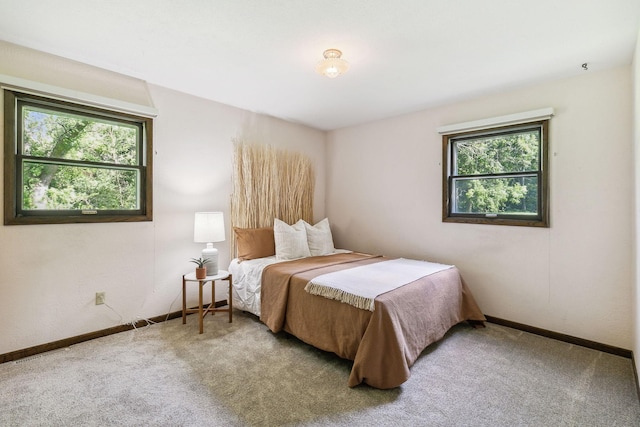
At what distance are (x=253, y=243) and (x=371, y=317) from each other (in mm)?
1771

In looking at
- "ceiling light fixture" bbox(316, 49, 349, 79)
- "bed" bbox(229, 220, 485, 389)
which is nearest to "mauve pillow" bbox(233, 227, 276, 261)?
"bed" bbox(229, 220, 485, 389)

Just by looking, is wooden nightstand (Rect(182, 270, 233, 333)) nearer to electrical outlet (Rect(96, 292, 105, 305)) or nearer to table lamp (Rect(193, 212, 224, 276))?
table lamp (Rect(193, 212, 224, 276))

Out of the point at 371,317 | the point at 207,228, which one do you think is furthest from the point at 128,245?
the point at 371,317

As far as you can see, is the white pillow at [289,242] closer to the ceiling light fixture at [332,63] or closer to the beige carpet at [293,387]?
the beige carpet at [293,387]

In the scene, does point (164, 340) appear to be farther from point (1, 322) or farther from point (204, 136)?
point (204, 136)

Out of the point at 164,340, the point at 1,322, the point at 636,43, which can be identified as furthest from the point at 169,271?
the point at 636,43

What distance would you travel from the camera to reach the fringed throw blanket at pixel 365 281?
6.74 feet

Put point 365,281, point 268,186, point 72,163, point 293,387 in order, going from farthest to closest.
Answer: point 268,186 < point 72,163 < point 365,281 < point 293,387

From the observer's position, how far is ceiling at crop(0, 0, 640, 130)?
174cm

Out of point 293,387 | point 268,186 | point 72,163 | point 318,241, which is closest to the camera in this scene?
point 293,387

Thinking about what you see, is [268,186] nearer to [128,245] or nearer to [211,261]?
[211,261]

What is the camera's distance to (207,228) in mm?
2885

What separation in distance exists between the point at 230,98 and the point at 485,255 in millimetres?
3151

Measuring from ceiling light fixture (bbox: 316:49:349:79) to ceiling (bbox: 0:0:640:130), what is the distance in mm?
67
